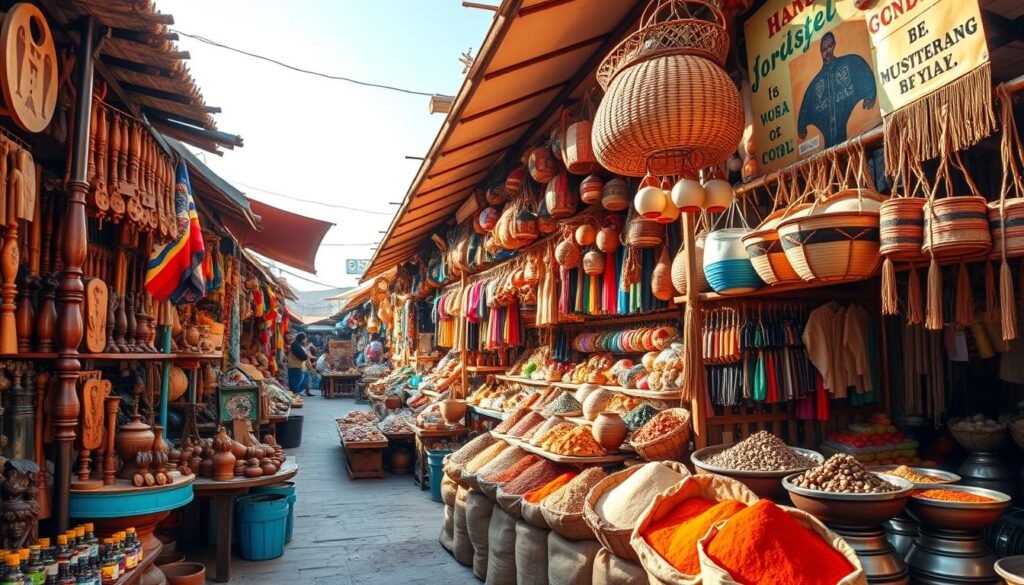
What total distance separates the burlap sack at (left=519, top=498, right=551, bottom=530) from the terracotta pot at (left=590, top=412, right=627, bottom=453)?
54cm

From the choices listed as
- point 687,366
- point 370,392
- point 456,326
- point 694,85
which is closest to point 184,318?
point 456,326

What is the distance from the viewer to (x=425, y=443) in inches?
277

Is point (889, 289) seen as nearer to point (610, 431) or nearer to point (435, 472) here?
point (610, 431)

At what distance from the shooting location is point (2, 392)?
114 inches

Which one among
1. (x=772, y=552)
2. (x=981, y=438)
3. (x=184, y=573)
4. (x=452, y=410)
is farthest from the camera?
(x=452, y=410)

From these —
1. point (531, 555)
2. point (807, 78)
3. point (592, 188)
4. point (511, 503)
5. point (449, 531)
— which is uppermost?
point (807, 78)

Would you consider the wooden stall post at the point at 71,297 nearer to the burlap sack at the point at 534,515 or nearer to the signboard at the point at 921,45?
the burlap sack at the point at 534,515

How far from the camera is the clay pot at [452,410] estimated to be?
7.19 meters

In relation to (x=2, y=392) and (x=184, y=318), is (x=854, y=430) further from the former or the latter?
(x=184, y=318)

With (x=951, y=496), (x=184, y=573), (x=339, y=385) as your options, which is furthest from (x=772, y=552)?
(x=339, y=385)

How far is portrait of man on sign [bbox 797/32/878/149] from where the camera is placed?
8.52ft

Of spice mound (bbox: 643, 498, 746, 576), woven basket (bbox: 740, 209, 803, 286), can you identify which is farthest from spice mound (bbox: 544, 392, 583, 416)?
woven basket (bbox: 740, 209, 803, 286)

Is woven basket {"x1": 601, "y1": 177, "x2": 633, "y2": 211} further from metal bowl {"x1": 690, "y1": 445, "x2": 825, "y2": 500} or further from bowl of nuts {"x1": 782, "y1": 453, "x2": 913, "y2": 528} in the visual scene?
bowl of nuts {"x1": 782, "y1": 453, "x2": 913, "y2": 528}

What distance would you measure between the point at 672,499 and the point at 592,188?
7.55 ft
